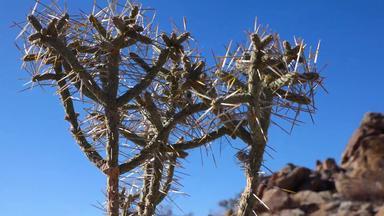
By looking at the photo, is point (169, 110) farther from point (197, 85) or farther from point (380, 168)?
point (380, 168)

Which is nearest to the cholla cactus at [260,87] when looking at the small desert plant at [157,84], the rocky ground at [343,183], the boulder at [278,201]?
the small desert plant at [157,84]

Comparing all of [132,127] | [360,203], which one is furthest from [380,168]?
[132,127]

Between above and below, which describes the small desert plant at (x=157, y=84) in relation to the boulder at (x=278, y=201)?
below

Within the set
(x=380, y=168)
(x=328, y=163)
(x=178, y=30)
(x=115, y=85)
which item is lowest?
(x=115, y=85)

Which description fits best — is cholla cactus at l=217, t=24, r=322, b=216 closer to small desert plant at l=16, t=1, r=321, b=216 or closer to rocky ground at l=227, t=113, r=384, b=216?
small desert plant at l=16, t=1, r=321, b=216

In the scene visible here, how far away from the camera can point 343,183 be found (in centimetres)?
3394

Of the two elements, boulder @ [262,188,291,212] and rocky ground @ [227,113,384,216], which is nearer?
rocky ground @ [227,113,384,216]

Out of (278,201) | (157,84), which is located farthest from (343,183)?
(157,84)

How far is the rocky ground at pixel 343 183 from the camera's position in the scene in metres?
31.5

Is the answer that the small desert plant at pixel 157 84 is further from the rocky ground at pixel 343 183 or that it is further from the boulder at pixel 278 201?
the boulder at pixel 278 201

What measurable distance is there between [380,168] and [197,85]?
3332cm

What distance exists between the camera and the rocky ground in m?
31.5

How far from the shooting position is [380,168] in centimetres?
3391

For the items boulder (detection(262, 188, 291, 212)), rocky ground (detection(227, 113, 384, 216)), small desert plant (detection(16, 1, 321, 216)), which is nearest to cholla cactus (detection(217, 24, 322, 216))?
small desert plant (detection(16, 1, 321, 216))
